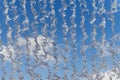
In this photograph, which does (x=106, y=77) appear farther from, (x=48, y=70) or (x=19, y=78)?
(x=19, y=78)

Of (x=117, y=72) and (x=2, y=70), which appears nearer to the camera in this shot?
(x=2, y=70)

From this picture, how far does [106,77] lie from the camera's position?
59875mm

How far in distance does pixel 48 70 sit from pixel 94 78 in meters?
8.38

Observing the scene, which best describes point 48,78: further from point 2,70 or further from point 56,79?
point 2,70

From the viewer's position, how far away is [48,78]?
55.6 meters

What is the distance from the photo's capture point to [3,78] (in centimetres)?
5453

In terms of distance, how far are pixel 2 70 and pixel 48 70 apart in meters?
5.80

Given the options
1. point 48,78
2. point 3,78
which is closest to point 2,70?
point 3,78

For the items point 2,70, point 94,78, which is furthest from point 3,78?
point 94,78

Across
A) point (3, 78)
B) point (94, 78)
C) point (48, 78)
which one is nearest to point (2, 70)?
point (3, 78)

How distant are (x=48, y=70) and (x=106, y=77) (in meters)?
8.17

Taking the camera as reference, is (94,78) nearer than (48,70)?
No

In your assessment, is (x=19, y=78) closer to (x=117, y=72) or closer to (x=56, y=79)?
(x=56, y=79)

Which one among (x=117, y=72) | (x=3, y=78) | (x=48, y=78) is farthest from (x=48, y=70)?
(x=117, y=72)
